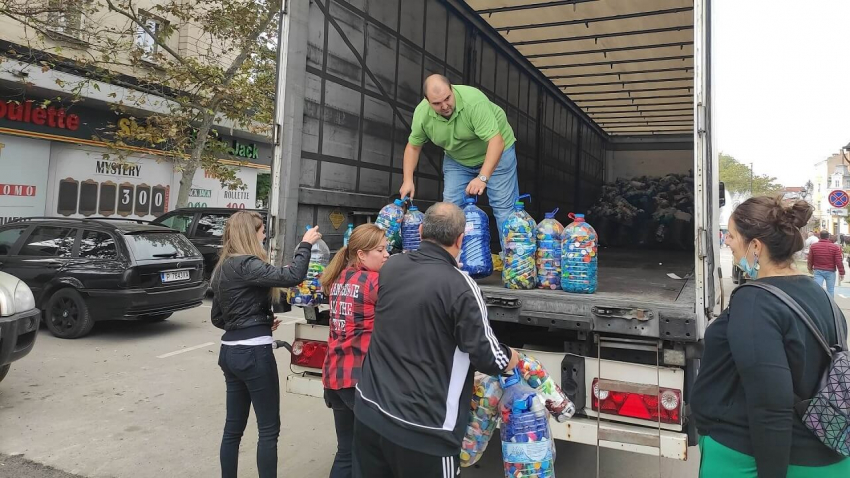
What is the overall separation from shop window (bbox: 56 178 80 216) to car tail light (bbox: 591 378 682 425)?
15.1 metres

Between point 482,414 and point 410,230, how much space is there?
1.78m

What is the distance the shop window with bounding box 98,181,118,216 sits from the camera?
15047mm

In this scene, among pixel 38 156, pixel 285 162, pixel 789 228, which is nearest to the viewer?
pixel 789 228

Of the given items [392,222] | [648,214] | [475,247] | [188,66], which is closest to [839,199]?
[648,214]

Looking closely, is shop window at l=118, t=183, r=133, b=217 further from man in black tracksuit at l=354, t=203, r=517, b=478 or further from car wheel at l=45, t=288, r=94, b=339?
man in black tracksuit at l=354, t=203, r=517, b=478

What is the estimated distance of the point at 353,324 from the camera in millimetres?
2725

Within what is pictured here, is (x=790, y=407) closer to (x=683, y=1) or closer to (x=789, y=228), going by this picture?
(x=789, y=228)

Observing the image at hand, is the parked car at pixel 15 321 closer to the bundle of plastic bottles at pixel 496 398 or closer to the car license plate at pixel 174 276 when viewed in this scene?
the car license plate at pixel 174 276

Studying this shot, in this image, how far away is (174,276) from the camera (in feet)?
25.5

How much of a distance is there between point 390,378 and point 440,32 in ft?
16.0

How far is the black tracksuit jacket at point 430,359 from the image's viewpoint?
198 cm

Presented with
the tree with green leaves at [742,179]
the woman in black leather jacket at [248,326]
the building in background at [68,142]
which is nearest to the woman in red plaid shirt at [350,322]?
the woman in black leather jacket at [248,326]

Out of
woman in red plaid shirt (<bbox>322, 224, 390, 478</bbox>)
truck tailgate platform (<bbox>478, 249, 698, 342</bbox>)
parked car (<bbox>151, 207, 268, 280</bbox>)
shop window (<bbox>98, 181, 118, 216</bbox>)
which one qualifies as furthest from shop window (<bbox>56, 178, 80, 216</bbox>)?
truck tailgate platform (<bbox>478, 249, 698, 342</bbox>)

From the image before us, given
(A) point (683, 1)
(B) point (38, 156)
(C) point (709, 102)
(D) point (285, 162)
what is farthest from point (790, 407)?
A: (B) point (38, 156)
